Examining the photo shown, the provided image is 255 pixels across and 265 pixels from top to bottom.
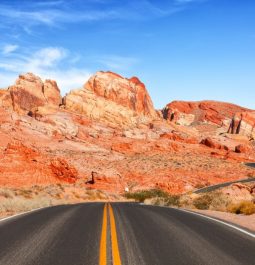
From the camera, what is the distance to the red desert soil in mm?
52656

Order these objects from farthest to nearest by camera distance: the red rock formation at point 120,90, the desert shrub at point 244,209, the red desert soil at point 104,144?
the red rock formation at point 120,90 → the red desert soil at point 104,144 → the desert shrub at point 244,209

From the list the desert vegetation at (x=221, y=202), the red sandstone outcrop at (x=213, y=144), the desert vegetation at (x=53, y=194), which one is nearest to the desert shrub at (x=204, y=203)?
the desert vegetation at (x=221, y=202)

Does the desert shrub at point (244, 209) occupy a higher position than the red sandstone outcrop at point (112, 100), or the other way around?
the red sandstone outcrop at point (112, 100)

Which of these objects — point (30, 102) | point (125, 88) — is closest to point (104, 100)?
point (125, 88)

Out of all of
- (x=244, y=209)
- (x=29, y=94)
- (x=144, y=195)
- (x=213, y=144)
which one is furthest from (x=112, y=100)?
(x=244, y=209)

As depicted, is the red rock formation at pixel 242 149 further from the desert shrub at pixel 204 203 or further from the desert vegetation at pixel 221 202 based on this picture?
the desert shrub at pixel 204 203

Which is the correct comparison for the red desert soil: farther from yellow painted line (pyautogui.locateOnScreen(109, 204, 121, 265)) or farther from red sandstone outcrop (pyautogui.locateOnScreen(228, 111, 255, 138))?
yellow painted line (pyautogui.locateOnScreen(109, 204, 121, 265))

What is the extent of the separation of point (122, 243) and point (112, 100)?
120 meters

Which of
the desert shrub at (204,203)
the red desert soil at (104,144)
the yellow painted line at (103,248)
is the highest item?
the red desert soil at (104,144)

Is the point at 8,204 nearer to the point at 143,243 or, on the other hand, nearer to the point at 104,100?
the point at 143,243

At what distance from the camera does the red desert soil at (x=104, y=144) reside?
173 feet

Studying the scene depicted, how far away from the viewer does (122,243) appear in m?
10.0

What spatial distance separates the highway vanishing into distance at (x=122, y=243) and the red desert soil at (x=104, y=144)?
34080 mm

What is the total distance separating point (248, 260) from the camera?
833 cm
